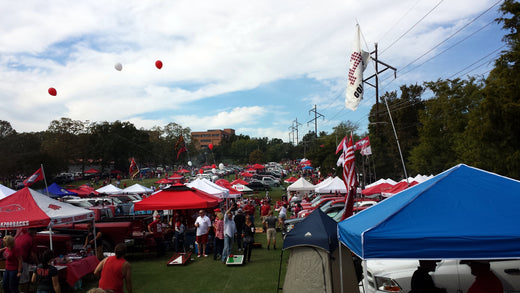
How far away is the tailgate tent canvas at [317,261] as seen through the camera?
6.34 meters

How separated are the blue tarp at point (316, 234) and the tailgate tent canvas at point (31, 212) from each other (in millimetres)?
5980

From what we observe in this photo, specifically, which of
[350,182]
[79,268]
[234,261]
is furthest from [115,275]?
[234,261]

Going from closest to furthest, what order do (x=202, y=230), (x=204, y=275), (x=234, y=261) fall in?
(x=204, y=275), (x=234, y=261), (x=202, y=230)

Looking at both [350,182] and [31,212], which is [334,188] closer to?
[350,182]

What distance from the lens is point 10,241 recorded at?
725 cm

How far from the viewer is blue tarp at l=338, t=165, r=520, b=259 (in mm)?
4070

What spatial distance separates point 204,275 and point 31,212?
15.5 feet

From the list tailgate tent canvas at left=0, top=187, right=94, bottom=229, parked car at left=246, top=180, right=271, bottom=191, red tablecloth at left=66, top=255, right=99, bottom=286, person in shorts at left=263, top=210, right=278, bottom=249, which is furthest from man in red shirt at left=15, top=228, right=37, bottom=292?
parked car at left=246, top=180, right=271, bottom=191

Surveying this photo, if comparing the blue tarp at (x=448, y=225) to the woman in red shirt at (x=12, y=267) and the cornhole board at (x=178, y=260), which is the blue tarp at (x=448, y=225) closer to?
the woman in red shirt at (x=12, y=267)

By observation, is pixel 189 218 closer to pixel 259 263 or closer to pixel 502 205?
pixel 259 263

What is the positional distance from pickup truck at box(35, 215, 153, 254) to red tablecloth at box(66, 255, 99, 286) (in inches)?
81.5

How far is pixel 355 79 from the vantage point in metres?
11.7

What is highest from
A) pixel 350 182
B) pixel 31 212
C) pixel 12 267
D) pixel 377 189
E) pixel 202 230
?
pixel 350 182

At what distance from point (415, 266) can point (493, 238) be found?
263cm
